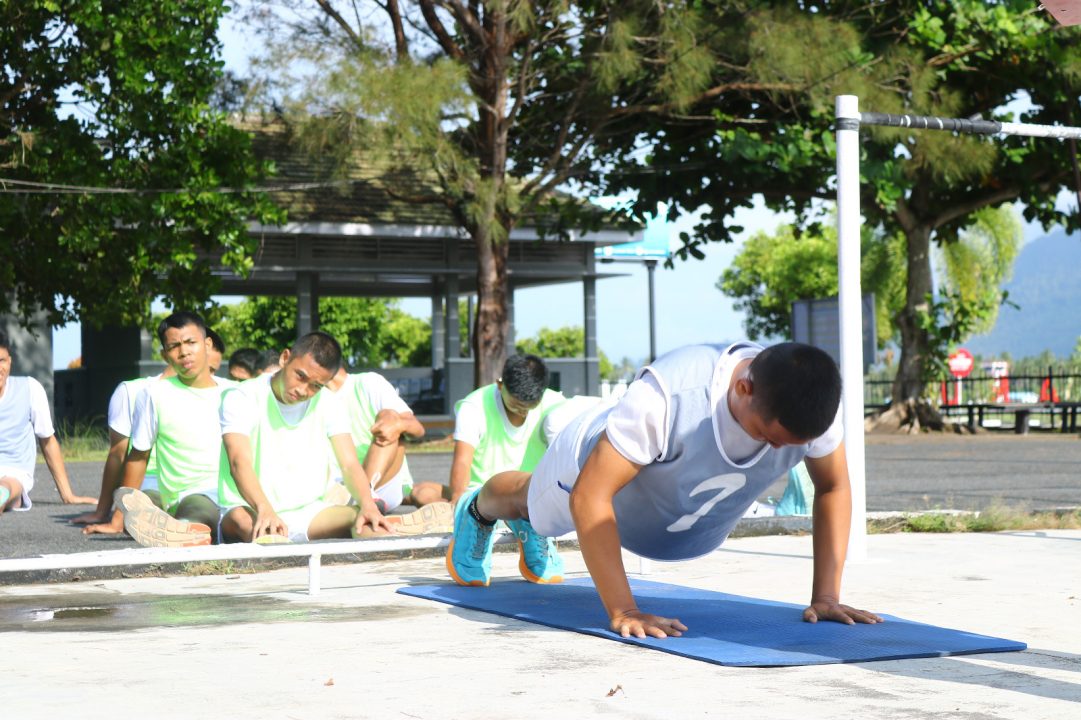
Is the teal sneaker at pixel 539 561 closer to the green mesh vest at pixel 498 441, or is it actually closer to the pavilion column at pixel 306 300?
the green mesh vest at pixel 498 441

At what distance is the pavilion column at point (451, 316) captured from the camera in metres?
29.9

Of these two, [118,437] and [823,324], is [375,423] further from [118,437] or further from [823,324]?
[823,324]

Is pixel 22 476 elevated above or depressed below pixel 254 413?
below

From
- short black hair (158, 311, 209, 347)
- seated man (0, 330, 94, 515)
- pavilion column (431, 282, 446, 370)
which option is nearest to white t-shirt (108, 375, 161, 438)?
seated man (0, 330, 94, 515)

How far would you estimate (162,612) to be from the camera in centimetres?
634

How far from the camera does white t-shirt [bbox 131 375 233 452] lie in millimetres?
8992

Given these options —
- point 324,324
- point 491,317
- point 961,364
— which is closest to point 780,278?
point 324,324

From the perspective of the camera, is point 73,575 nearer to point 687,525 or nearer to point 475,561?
point 475,561

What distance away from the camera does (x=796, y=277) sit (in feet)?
207

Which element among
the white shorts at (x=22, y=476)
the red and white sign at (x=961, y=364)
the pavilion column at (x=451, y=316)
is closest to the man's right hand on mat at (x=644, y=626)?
the white shorts at (x=22, y=476)

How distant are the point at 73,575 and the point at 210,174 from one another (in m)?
13.5

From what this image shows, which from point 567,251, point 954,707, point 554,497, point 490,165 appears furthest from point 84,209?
point 954,707

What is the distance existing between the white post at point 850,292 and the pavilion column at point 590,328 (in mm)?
23000

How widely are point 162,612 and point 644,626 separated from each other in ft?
7.69
